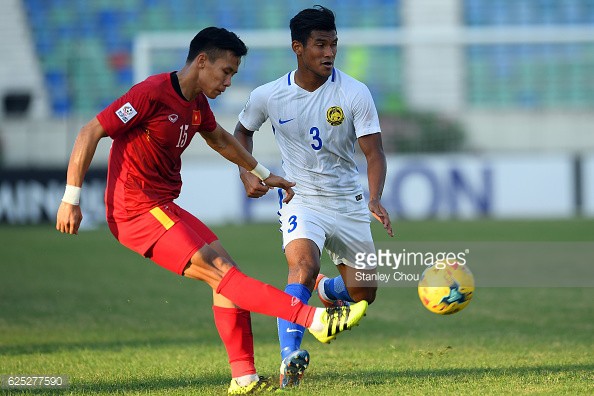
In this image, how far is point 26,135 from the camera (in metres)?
26.6

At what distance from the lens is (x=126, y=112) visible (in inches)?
225

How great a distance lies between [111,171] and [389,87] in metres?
20.1

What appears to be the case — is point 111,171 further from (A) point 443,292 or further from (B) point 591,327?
(B) point 591,327

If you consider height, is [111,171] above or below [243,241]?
above

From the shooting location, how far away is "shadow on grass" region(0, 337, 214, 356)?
8078 millimetres

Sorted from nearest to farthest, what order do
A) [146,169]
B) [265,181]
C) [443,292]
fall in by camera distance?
[146,169] → [265,181] → [443,292]

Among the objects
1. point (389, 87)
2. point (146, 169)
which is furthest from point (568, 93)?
point (146, 169)

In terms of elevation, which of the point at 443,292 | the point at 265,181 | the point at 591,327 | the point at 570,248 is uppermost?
the point at 265,181

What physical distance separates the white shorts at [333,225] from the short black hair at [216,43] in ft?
4.96

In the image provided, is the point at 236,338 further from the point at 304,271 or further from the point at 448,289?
the point at 448,289

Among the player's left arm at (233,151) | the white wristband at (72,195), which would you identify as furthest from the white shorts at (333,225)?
the white wristband at (72,195)

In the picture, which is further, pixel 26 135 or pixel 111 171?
pixel 26 135

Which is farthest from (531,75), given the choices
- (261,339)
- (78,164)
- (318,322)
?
(78,164)

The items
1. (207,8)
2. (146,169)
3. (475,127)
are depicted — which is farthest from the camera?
(207,8)
